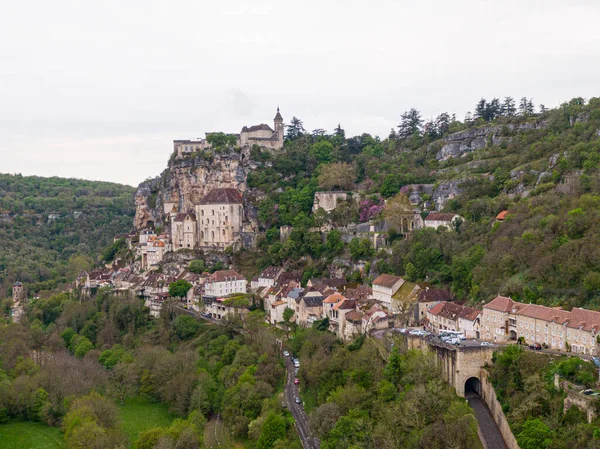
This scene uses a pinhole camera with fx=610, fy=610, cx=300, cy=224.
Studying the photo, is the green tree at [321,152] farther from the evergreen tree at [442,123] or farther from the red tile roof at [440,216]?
the red tile roof at [440,216]

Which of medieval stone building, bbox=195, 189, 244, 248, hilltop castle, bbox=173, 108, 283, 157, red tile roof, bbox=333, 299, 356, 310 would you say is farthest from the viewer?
hilltop castle, bbox=173, 108, 283, 157

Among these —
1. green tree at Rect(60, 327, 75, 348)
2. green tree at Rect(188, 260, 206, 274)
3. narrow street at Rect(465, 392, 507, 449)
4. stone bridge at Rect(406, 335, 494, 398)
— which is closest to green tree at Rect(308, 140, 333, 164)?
green tree at Rect(188, 260, 206, 274)

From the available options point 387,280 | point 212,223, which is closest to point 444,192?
point 387,280

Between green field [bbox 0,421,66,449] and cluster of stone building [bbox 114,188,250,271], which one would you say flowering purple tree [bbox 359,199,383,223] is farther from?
green field [bbox 0,421,66,449]

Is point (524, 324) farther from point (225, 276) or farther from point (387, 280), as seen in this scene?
point (225, 276)

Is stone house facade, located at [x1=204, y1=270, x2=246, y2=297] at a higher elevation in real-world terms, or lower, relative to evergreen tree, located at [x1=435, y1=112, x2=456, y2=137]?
lower

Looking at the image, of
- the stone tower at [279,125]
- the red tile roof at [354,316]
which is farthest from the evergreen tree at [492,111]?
the red tile roof at [354,316]

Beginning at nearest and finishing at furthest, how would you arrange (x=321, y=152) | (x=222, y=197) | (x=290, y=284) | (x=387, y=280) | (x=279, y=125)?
(x=387, y=280) → (x=290, y=284) → (x=222, y=197) → (x=321, y=152) → (x=279, y=125)
